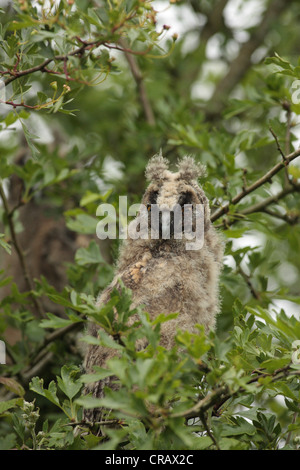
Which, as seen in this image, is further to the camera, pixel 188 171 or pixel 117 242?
pixel 117 242

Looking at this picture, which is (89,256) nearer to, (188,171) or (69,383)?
(188,171)

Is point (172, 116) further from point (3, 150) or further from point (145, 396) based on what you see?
point (145, 396)

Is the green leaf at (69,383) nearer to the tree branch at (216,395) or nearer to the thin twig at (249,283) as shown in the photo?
the tree branch at (216,395)

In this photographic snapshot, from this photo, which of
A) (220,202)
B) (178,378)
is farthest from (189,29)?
(178,378)

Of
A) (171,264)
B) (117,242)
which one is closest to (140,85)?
(117,242)

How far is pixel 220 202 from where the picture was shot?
8.61 ft

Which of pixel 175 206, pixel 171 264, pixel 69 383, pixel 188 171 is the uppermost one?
pixel 188 171

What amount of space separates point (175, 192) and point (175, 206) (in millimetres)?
69

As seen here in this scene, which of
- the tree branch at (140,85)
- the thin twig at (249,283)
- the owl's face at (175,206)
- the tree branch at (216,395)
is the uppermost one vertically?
the tree branch at (140,85)

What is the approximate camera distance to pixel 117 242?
288 cm

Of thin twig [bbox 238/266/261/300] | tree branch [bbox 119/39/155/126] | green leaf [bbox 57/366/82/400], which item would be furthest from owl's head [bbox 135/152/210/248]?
tree branch [bbox 119/39/155/126]

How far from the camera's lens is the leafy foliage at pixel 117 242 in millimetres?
1658

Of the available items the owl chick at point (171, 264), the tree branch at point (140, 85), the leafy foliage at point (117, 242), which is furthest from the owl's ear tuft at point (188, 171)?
the tree branch at point (140, 85)

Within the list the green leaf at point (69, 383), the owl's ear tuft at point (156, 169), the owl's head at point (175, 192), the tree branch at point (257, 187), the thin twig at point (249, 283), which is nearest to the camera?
the green leaf at point (69, 383)
